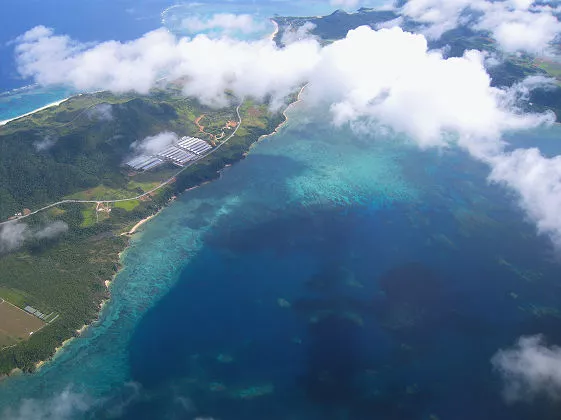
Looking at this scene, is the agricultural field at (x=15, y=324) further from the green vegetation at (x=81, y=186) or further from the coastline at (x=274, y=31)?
the coastline at (x=274, y=31)

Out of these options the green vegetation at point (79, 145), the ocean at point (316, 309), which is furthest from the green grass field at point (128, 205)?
the ocean at point (316, 309)

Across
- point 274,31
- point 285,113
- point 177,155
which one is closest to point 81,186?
point 177,155

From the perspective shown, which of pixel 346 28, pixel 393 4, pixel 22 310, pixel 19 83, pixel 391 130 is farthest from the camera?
pixel 393 4

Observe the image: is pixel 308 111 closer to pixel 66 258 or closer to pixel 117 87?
pixel 117 87

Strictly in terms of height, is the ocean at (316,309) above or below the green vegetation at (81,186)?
below

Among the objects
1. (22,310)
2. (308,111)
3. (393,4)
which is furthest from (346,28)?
(22,310)

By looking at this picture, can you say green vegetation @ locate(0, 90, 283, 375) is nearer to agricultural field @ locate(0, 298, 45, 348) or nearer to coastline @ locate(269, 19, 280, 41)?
agricultural field @ locate(0, 298, 45, 348)
